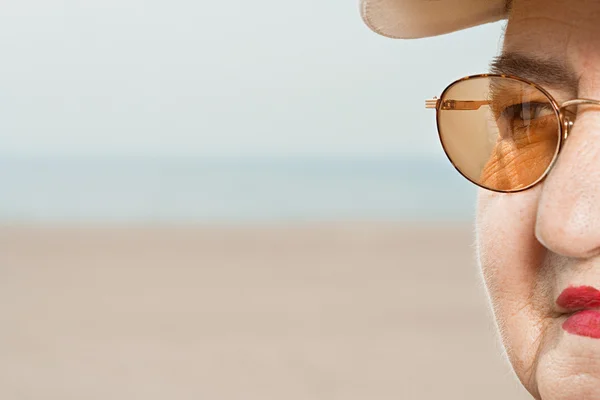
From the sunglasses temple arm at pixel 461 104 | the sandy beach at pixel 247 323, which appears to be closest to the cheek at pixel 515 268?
the sunglasses temple arm at pixel 461 104

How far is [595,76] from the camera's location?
4.66 feet

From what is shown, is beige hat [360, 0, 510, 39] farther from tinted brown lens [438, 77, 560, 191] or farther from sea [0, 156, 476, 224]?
sea [0, 156, 476, 224]

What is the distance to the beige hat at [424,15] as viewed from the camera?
158 cm

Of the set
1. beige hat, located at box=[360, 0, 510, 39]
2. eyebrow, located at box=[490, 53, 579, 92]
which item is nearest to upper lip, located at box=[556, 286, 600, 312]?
eyebrow, located at box=[490, 53, 579, 92]

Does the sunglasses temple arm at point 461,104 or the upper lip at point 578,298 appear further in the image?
the sunglasses temple arm at point 461,104

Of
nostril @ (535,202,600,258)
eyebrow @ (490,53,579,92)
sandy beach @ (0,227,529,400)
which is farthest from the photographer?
sandy beach @ (0,227,529,400)

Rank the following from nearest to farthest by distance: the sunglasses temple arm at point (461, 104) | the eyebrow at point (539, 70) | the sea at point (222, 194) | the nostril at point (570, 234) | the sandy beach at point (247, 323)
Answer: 1. the nostril at point (570, 234)
2. the eyebrow at point (539, 70)
3. the sunglasses temple arm at point (461, 104)
4. the sandy beach at point (247, 323)
5. the sea at point (222, 194)

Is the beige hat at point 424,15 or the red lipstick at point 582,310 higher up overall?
the beige hat at point 424,15

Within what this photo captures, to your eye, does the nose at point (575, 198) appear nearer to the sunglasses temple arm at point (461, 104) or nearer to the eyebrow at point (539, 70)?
the eyebrow at point (539, 70)

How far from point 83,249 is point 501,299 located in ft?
47.3

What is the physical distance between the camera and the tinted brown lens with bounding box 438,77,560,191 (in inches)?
58.3

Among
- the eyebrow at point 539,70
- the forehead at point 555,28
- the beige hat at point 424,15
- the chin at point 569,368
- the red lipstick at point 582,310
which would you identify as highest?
the beige hat at point 424,15

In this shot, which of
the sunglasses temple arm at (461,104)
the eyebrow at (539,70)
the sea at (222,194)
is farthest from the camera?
the sea at (222,194)

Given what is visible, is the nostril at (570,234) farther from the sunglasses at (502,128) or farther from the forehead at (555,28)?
the forehead at (555,28)
